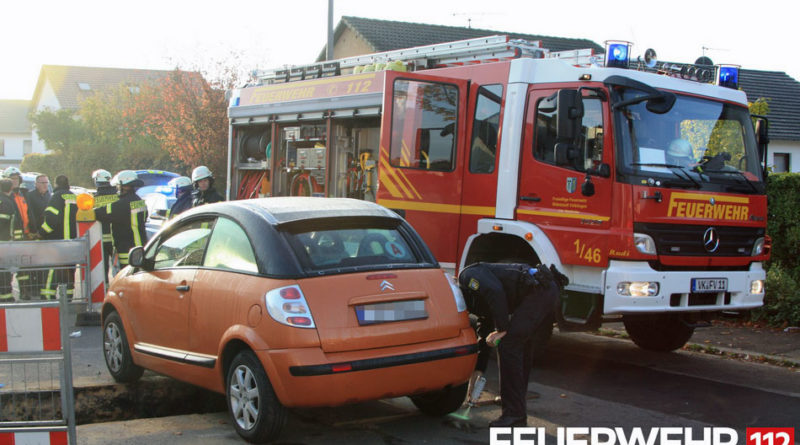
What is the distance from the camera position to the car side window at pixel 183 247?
20.8 ft

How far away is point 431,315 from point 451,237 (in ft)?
10.8

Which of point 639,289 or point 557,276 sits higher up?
point 557,276

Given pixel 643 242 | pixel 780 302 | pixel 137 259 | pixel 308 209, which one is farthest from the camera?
pixel 780 302

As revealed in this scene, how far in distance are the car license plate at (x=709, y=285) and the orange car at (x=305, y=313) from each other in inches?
113

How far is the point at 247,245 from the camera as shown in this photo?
5797mm

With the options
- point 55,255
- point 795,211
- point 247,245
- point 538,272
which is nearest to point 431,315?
point 538,272

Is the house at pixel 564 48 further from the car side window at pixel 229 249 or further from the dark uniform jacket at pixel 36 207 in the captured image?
the car side window at pixel 229 249

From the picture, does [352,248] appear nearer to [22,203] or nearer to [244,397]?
[244,397]

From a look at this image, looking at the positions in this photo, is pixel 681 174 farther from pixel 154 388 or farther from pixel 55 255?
pixel 55 255

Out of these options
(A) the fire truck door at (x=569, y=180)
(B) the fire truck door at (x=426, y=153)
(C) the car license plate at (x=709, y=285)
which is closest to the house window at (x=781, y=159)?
(C) the car license plate at (x=709, y=285)

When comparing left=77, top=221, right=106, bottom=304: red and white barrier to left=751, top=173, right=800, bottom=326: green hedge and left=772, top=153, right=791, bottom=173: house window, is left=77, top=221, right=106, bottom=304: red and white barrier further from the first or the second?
left=772, top=153, right=791, bottom=173: house window

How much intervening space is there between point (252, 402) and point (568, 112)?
388 centimetres

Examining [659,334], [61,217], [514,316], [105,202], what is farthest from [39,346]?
[61,217]

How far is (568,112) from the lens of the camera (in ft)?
24.9
